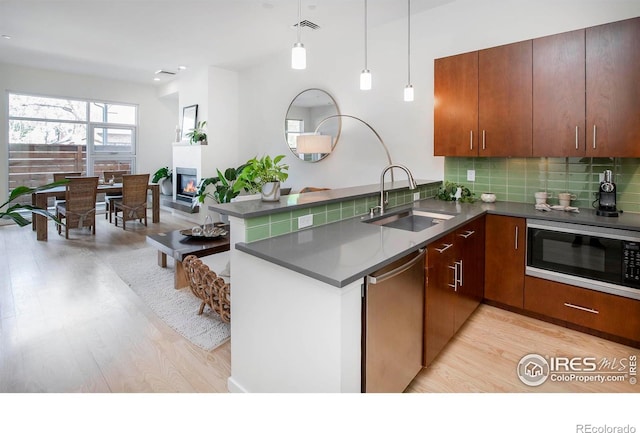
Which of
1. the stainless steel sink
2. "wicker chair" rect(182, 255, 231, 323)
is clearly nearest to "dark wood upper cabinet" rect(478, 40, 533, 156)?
the stainless steel sink

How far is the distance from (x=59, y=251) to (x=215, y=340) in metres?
3.63

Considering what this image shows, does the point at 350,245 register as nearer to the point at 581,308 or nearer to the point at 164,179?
the point at 581,308

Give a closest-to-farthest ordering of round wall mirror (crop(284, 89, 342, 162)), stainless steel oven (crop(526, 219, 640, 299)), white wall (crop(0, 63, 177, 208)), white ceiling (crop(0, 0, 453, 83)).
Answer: stainless steel oven (crop(526, 219, 640, 299)), white ceiling (crop(0, 0, 453, 83)), round wall mirror (crop(284, 89, 342, 162)), white wall (crop(0, 63, 177, 208))

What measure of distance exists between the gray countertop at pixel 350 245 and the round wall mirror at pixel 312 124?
7.38 ft

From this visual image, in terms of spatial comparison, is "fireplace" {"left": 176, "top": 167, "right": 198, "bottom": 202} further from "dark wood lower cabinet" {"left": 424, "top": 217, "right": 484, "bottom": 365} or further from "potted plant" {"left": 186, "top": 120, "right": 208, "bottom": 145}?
"dark wood lower cabinet" {"left": 424, "top": 217, "right": 484, "bottom": 365}

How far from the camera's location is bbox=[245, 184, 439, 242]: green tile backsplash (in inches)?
70.4

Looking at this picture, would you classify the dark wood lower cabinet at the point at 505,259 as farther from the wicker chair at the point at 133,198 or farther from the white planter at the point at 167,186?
the white planter at the point at 167,186

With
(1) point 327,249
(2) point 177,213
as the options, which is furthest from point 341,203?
(2) point 177,213

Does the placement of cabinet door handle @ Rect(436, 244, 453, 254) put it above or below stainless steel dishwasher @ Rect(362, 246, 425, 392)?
above

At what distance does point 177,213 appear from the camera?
7.57m

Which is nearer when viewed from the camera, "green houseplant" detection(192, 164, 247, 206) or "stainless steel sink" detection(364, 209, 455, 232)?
"stainless steel sink" detection(364, 209, 455, 232)

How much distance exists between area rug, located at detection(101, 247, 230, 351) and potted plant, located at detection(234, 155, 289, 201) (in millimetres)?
1187

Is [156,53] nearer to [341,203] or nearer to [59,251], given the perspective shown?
[59,251]
